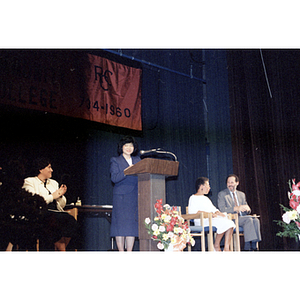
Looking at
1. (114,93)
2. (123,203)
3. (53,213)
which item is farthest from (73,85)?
(123,203)

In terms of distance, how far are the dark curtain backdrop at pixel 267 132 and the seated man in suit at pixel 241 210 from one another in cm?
97

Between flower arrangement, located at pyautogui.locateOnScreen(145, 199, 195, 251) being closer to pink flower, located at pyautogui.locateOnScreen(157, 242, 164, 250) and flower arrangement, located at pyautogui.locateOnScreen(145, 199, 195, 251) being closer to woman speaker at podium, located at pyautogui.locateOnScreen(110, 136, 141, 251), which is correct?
pink flower, located at pyautogui.locateOnScreen(157, 242, 164, 250)

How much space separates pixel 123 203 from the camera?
11.6 ft

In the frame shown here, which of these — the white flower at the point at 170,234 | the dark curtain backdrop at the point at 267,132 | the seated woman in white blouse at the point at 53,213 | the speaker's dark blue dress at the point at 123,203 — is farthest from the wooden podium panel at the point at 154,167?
the dark curtain backdrop at the point at 267,132

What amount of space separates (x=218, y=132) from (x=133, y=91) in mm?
1733

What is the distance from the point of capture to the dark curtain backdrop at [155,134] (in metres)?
4.86

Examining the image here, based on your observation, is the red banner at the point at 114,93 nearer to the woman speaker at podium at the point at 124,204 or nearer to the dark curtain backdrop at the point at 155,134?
the dark curtain backdrop at the point at 155,134

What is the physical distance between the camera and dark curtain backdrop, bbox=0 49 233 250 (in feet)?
16.0

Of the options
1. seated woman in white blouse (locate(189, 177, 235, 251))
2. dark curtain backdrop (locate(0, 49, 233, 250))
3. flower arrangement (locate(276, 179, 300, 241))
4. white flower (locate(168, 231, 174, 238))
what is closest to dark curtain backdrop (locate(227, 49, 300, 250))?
dark curtain backdrop (locate(0, 49, 233, 250))

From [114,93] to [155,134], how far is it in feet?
3.24

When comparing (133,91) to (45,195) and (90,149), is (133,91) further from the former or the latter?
(45,195)

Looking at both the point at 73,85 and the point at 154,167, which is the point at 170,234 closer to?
the point at 154,167

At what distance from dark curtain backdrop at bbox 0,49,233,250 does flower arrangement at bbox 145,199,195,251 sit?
83.7 inches

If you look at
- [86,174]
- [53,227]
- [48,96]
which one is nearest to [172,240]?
[53,227]
